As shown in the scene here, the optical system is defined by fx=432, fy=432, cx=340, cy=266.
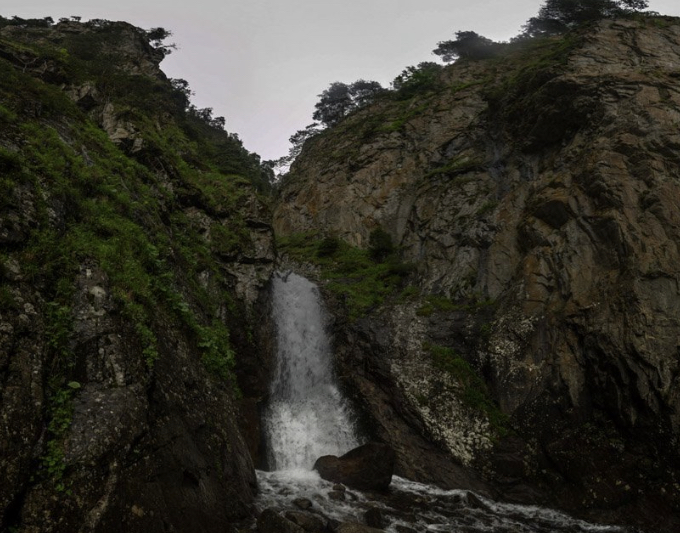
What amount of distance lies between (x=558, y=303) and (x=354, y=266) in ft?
43.7

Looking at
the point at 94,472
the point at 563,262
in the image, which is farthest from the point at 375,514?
the point at 563,262

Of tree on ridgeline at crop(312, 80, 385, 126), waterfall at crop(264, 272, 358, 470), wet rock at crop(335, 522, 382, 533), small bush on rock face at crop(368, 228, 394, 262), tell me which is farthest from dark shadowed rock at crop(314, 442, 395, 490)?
tree on ridgeline at crop(312, 80, 385, 126)

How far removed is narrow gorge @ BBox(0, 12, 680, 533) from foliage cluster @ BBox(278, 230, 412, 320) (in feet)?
0.93

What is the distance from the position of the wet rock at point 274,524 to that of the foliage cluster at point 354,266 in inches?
453

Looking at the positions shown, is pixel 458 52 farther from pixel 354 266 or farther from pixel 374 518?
pixel 374 518

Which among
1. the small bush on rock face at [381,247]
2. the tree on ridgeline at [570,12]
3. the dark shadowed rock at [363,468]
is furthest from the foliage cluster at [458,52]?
the dark shadowed rock at [363,468]

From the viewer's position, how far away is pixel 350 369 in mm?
17906

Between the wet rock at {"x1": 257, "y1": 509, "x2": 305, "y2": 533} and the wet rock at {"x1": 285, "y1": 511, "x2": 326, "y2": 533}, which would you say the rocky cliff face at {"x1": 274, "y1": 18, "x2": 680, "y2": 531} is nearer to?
the wet rock at {"x1": 285, "y1": 511, "x2": 326, "y2": 533}

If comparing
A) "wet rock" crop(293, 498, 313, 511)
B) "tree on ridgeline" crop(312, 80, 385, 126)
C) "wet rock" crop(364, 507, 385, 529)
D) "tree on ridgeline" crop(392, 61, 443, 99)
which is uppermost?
"tree on ridgeline" crop(312, 80, 385, 126)

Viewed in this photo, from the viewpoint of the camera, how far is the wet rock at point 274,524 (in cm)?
892

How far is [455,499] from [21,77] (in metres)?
20.6

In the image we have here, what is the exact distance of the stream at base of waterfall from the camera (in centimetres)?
1102

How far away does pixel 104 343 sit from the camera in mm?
8109

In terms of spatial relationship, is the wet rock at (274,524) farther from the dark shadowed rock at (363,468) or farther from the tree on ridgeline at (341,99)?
the tree on ridgeline at (341,99)
